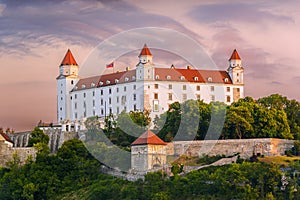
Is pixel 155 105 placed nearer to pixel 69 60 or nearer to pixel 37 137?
pixel 37 137

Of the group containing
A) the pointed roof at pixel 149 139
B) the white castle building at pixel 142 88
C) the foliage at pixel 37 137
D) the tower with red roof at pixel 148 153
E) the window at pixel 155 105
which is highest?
the white castle building at pixel 142 88

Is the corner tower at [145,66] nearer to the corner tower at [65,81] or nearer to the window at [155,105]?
the window at [155,105]

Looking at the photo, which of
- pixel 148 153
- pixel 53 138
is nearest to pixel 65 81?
pixel 53 138

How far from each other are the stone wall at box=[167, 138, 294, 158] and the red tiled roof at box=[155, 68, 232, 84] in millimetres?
18515

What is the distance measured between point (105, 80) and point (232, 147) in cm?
2623

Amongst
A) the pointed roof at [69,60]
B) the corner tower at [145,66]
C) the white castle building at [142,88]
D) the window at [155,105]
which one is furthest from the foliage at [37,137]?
the pointed roof at [69,60]

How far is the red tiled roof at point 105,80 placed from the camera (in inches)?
3935

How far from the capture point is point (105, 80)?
102250mm

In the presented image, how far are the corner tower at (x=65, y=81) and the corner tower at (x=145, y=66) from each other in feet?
33.1

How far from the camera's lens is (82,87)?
10412cm

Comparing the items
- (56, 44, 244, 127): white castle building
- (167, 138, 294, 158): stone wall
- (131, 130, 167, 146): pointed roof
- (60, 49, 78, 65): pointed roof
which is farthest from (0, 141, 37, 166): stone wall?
(60, 49, 78, 65): pointed roof

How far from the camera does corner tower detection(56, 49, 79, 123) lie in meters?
105

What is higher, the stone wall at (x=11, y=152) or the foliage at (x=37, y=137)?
the foliage at (x=37, y=137)

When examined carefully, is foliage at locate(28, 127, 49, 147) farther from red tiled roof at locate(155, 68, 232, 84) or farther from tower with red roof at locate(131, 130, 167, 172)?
tower with red roof at locate(131, 130, 167, 172)
